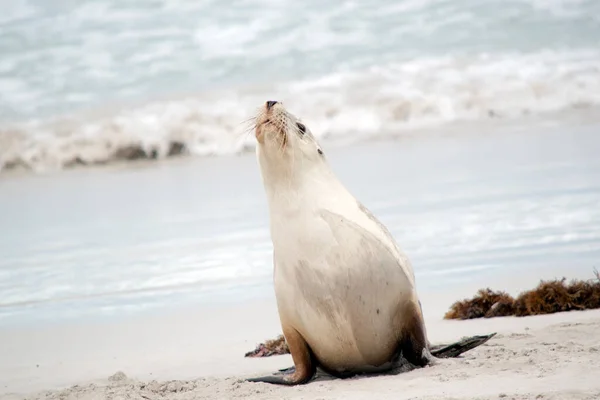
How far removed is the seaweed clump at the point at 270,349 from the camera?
6660 millimetres

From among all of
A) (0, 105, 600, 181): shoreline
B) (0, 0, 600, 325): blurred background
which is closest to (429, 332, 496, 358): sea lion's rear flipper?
(0, 0, 600, 325): blurred background

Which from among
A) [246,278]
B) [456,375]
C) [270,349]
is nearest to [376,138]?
[246,278]

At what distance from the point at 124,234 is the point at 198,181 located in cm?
552

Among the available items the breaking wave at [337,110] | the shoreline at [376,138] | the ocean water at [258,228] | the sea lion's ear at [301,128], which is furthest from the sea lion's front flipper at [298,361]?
the breaking wave at [337,110]

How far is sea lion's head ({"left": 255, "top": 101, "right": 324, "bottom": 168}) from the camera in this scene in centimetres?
544

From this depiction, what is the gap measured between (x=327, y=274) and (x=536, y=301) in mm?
2175

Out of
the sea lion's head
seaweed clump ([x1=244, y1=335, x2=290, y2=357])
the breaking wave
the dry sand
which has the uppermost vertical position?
the breaking wave

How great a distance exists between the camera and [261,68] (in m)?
32.5

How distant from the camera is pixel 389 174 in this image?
16.0 metres

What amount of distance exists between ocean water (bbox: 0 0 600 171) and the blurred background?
76mm

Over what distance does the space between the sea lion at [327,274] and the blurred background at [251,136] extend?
487mm

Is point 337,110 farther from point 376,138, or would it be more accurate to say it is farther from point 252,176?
point 252,176

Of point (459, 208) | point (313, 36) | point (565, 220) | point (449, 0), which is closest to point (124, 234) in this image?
point (459, 208)

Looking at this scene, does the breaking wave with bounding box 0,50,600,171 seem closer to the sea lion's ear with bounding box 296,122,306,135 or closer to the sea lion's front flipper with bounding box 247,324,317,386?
the sea lion's ear with bounding box 296,122,306,135
